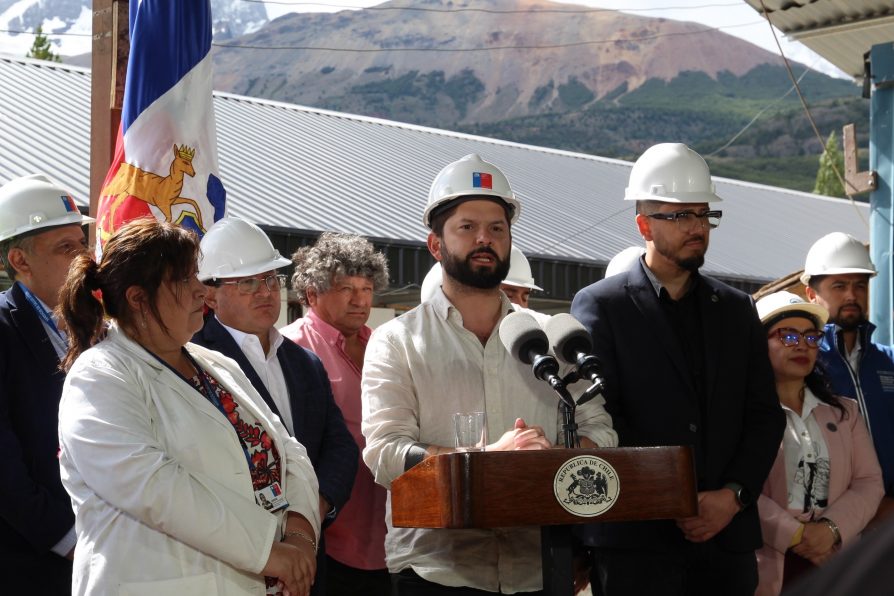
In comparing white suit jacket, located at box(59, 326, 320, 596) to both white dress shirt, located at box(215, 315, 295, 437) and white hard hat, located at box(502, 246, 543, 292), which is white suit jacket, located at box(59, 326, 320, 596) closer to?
white dress shirt, located at box(215, 315, 295, 437)

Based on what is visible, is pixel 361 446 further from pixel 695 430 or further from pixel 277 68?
pixel 277 68

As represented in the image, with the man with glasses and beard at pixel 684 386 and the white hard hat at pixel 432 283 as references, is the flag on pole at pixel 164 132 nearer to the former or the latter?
the white hard hat at pixel 432 283

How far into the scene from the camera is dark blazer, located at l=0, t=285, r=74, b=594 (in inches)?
153

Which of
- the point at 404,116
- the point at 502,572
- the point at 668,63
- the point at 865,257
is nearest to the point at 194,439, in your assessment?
the point at 502,572

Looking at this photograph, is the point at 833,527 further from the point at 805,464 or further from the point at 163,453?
the point at 163,453

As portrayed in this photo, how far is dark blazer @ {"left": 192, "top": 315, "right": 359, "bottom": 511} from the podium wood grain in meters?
1.41

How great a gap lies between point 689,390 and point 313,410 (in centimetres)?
145

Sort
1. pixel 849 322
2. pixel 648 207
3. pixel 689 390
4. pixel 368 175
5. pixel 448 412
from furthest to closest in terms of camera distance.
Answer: pixel 368 175 → pixel 849 322 → pixel 648 207 → pixel 689 390 → pixel 448 412

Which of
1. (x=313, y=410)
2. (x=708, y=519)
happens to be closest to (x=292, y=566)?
(x=313, y=410)

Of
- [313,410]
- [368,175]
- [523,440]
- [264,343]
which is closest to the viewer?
[523,440]

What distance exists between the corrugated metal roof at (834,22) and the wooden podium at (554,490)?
18.5ft

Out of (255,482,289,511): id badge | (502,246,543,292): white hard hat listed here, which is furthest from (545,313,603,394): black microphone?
(502,246,543,292): white hard hat

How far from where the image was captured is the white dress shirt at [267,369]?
15.2 ft

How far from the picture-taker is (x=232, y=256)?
15.7ft
